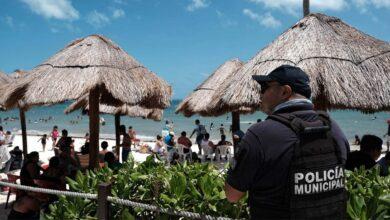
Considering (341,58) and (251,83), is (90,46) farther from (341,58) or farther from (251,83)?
(341,58)

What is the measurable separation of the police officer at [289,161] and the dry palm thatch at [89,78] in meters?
3.82

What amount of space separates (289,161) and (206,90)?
9.33 m

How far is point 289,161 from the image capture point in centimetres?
200

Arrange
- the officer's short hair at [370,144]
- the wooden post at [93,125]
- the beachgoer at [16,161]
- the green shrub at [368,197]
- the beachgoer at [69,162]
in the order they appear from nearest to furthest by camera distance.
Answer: the green shrub at [368,197], the officer's short hair at [370,144], the wooden post at [93,125], the beachgoer at [69,162], the beachgoer at [16,161]

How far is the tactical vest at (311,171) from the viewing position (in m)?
2.01

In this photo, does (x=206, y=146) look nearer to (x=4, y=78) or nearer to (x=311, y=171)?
(x=4, y=78)

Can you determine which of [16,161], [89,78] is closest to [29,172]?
[89,78]

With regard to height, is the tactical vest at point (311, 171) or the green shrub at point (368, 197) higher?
the tactical vest at point (311, 171)

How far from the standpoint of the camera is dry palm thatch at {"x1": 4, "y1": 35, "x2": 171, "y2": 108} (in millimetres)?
5629

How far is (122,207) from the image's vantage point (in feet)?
11.7

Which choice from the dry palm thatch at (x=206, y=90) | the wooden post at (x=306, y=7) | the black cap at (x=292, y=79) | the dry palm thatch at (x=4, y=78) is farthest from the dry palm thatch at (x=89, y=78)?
the dry palm thatch at (x=4, y=78)

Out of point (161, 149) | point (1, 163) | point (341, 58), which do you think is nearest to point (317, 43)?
point (341, 58)

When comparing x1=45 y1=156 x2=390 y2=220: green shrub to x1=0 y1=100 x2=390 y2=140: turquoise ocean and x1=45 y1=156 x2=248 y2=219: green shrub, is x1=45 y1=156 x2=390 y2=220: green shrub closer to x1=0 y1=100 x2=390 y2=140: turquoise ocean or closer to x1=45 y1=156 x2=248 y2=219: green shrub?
x1=45 y1=156 x2=248 y2=219: green shrub

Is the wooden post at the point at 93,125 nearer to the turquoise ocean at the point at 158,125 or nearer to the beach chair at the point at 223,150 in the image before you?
the beach chair at the point at 223,150
